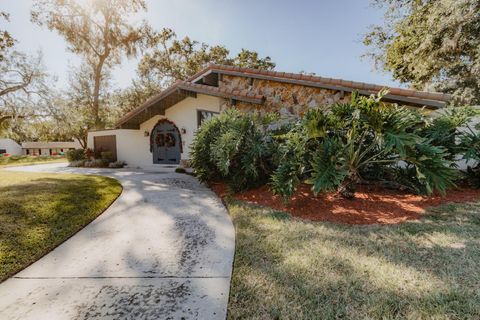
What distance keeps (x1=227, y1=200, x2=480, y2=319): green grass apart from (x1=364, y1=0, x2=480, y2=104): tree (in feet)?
28.0

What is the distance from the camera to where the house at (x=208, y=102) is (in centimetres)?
704

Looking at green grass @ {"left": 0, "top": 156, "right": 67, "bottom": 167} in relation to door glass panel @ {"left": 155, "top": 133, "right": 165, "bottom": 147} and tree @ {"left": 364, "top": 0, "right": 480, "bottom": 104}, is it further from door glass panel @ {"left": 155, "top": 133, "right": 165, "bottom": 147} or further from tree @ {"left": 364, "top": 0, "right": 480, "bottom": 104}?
tree @ {"left": 364, "top": 0, "right": 480, "bottom": 104}

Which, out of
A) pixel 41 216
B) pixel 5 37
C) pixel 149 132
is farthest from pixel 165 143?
pixel 5 37

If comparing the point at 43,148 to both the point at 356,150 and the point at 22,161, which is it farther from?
the point at 356,150

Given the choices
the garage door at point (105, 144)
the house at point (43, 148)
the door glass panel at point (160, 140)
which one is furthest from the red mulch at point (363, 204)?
the house at point (43, 148)

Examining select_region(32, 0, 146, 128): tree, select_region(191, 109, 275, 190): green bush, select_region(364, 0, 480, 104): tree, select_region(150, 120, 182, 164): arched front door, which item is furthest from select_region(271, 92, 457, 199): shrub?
select_region(32, 0, 146, 128): tree

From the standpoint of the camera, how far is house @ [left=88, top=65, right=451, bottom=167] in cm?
704

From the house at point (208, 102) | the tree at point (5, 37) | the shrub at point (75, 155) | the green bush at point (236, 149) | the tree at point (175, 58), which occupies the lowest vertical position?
the shrub at point (75, 155)

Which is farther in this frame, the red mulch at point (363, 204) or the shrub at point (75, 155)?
the shrub at point (75, 155)

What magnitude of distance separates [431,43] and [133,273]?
41.3ft

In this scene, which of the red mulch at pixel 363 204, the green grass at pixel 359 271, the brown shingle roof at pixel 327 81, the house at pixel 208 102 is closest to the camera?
the green grass at pixel 359 271

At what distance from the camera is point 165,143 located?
11.8 meters

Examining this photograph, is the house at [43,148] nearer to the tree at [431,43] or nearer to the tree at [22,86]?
the tree at [22,86]

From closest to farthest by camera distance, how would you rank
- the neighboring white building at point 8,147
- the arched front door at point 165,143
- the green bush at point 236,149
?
1. the green bush at point 236,149
2. the arched front door at point 165,143
3. the neighboring white building at point 8,147
